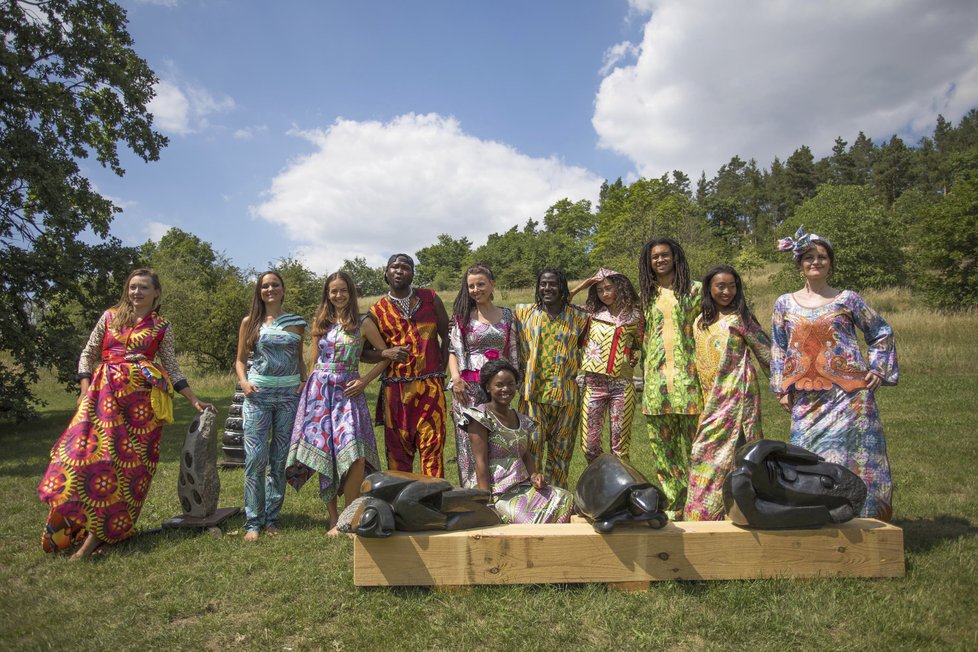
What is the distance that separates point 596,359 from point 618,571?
1.60 m

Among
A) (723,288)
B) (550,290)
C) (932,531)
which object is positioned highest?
(550,290)

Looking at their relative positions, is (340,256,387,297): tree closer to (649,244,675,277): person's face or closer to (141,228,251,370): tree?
(141,228,251,370): tree

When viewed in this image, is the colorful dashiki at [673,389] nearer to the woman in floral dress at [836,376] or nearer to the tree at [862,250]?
the woman in floral dress at [836,376]

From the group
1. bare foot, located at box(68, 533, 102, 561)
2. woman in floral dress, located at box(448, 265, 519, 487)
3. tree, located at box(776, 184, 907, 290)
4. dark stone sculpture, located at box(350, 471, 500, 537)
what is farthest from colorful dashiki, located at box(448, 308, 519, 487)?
tree, located at box(776, 184, 907, 290)

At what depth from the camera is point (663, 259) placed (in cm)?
423

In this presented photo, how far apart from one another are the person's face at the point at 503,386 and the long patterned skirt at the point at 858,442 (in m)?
1.94

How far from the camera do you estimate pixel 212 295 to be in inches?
731

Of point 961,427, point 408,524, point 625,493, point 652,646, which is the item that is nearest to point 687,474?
point 625,493

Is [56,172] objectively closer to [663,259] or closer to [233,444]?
[233,444]

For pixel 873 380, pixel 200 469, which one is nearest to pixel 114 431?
pixel 200 469

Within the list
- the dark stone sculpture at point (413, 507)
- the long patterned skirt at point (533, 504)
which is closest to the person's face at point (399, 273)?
the dark stone sculpture at point (413, 507)

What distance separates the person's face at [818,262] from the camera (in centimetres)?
370

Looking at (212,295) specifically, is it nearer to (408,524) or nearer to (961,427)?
(408,524)

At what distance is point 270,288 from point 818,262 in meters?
3.86
